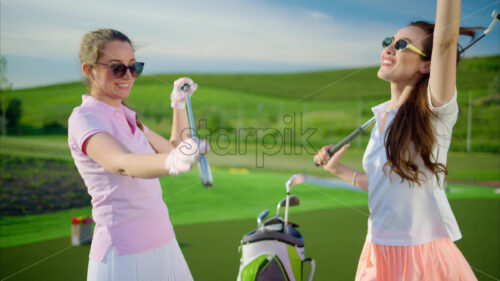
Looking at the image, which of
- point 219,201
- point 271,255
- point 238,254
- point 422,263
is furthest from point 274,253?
point 219,201

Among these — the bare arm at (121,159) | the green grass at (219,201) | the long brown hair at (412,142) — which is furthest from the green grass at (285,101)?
the long brown hair at (412,142)

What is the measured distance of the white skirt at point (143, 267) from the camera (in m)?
1.58

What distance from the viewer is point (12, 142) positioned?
907cm

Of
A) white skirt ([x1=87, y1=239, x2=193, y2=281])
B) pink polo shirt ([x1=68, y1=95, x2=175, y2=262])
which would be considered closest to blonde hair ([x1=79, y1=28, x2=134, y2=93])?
pink polo shirt ([x1=68, y1=95, x2=175, y2=262])

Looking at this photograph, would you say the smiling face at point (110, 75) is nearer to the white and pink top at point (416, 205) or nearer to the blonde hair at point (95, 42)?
the blonde hair at point (95, 42)

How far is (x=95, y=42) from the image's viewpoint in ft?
5.43

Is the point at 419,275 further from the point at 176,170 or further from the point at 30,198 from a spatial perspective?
the point at 30,198

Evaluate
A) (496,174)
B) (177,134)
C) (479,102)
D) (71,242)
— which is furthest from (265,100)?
(177,134)

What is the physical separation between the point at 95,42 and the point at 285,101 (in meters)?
23.3

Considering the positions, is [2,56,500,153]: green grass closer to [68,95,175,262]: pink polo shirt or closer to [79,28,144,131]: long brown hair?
[79,28,144,131]: long brown hair

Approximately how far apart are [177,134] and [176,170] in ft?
3.22

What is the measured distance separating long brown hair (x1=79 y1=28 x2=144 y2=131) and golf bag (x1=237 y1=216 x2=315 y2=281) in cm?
118

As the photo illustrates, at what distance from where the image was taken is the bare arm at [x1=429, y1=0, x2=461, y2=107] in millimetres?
1456

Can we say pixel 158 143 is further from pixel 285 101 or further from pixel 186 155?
pixel 285 101
